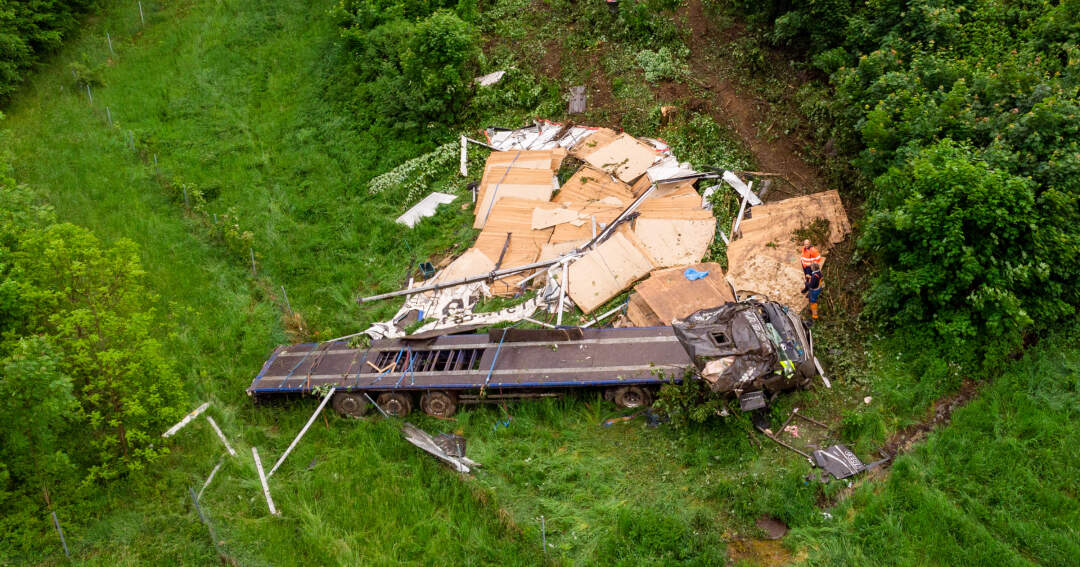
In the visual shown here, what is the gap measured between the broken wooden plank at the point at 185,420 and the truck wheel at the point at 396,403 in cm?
323

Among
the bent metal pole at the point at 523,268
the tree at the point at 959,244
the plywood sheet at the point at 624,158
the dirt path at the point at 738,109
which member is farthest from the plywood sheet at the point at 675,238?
the tree at the point at 959,244

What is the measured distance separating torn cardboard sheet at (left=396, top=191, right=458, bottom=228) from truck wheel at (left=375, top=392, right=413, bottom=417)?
5321 millimetres

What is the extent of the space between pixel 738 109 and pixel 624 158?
290 centimetres

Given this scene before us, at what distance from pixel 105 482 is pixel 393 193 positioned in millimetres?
8820

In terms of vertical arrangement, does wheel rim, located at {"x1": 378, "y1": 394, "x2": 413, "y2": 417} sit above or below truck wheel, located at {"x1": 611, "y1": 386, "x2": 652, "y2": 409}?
below

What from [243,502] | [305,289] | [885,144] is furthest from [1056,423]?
[305,289]

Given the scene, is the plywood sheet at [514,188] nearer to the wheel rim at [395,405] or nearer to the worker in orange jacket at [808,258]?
the wheel rim at [395,405]

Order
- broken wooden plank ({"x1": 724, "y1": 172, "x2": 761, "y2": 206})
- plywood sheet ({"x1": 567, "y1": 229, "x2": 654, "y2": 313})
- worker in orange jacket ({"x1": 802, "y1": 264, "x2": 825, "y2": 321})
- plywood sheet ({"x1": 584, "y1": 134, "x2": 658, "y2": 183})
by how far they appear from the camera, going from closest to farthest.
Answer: worker in orange jacket ({"x1": 802, "y1": 264, "x2": 825, "y2": 321}) < plywood sheet ({"x1": 567, "y1": 229, "x2": 654, "y2": 313}) < broken wooden plank ({"x1": 724, "y1": 172, "x2": 761, "y2": 206}) < plywood sheet ({"x1": 584, "y1": 134, "x2": 658, "y2": 183})

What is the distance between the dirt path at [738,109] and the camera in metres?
13.4

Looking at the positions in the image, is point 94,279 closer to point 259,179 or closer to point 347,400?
point 347,400

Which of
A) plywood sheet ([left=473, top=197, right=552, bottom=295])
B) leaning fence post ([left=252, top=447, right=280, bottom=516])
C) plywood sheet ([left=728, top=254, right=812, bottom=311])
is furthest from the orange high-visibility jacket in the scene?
leaning fence post ([left=252, top=447, right=280, bottom=516])

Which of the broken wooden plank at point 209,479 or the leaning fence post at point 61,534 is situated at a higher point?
the leaning fence post at point 61,534

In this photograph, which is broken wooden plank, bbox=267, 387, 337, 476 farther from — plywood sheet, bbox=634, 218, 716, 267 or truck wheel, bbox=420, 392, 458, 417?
plywood sheet, bbox=634, 218, 716, 267

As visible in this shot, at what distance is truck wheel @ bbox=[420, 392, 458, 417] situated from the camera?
1118 centimetres
